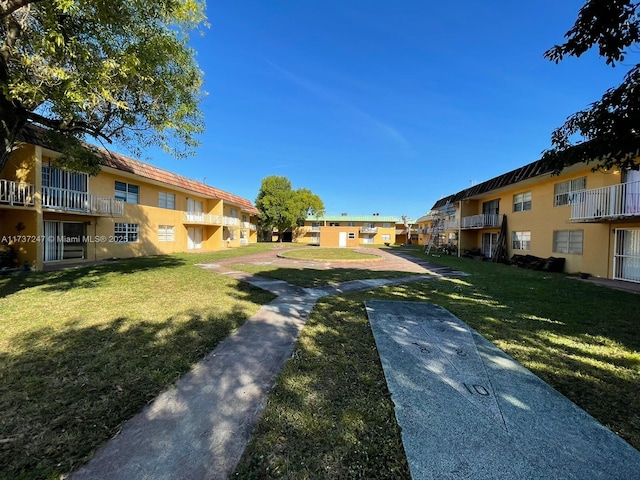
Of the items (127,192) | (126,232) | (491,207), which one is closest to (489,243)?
(491,207)

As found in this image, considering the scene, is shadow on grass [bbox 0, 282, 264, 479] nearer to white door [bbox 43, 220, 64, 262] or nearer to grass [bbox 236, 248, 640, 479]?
grass [bbox 236, 248, 640, 479]

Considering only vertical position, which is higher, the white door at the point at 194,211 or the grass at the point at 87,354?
the white door at the point at 194,211

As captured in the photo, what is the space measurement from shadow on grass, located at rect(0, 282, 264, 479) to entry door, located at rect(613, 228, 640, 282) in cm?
1482

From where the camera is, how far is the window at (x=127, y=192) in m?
17.6

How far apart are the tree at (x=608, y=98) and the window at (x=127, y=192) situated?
67.6ft

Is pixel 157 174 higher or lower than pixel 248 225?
higher

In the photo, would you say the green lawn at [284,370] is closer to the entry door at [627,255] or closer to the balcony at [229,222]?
the entry door at [627,255]

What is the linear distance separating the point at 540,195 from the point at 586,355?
52.7 ft

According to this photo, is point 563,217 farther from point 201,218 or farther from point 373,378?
point 201,218

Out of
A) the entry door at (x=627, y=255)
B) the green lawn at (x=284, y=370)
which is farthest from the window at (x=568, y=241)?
the green lawn at (x=284, y=370)

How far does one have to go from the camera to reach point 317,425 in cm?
246

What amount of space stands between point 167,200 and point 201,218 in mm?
3208

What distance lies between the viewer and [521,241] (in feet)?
60.0

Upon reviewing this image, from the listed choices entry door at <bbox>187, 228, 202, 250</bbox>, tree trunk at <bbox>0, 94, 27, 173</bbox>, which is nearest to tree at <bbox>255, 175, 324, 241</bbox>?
entry door at <bbox>187, 228, 202, 250</bbox>
